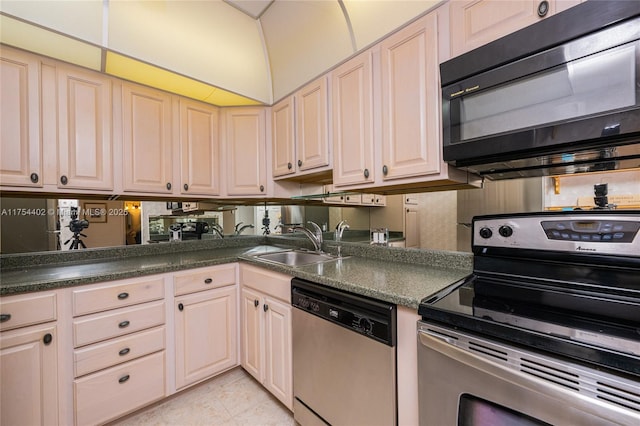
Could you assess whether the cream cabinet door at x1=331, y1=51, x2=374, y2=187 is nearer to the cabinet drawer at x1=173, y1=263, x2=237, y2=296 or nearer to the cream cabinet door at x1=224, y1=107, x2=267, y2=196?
the cream cabinet door at x1=224, y1=107, x2=267, y2=196

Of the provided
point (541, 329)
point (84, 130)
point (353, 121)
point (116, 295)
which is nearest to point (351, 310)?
point (541, 329)

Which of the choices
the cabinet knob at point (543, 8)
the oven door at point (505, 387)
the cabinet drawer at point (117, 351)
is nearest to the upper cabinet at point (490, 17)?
the cabinet knob at point (543, 8)

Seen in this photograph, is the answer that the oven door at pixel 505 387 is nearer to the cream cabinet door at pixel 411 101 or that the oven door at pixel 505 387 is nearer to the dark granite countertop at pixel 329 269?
the dark granite countertop at pixel 329 269

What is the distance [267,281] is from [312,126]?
3.78 ft

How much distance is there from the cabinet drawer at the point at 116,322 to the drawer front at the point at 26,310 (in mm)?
130

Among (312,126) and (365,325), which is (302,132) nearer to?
(312,126)

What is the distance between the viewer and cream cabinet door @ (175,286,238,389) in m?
1.71

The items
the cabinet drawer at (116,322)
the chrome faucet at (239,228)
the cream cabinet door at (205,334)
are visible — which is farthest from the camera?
the chrome faucet at (239,228)

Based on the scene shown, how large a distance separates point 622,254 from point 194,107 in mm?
2689

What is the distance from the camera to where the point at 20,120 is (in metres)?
1.50

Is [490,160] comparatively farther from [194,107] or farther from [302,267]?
[194,107]

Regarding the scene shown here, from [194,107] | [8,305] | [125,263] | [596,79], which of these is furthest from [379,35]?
[8,305]

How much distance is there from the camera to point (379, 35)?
4.89 ft

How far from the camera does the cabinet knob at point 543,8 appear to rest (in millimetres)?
963
